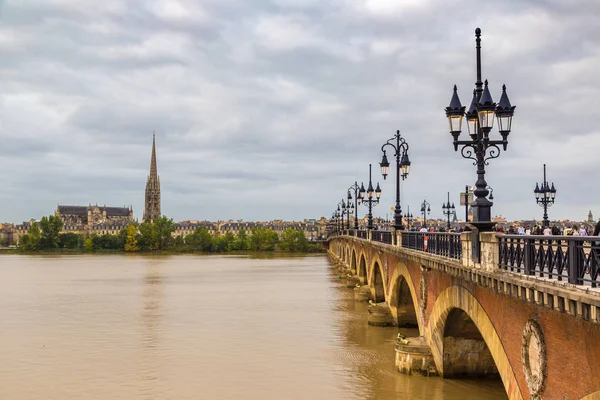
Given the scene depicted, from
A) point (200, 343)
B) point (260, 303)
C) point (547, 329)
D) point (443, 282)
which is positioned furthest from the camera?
point (260, 303)

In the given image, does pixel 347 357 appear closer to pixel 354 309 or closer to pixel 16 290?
pixel 354 309

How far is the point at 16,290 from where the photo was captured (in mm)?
59469

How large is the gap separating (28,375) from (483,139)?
18.2 metres

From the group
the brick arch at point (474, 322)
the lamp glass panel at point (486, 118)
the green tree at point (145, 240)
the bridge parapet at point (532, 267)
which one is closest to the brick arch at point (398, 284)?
the brick arch at point (474, 322)

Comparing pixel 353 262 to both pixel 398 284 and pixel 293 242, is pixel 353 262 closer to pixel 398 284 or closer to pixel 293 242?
pixel 398 284

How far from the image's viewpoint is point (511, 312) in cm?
1354

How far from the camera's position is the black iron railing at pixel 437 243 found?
60.2 ft

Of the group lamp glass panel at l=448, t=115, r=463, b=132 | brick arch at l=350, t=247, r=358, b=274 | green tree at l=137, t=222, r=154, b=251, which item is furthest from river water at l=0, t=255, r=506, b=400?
green tree at l=137, t=222, r=154, b=251

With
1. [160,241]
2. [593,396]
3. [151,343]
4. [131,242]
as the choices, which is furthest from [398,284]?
[160,241]

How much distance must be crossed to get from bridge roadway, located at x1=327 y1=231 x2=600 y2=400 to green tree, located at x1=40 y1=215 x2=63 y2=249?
161266 millimetres

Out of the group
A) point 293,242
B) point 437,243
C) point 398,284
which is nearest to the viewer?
point 437,243

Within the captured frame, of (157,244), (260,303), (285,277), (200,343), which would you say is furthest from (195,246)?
(200,343)

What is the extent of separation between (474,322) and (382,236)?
19718 mm

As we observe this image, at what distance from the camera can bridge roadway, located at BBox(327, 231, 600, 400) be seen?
10.3m
